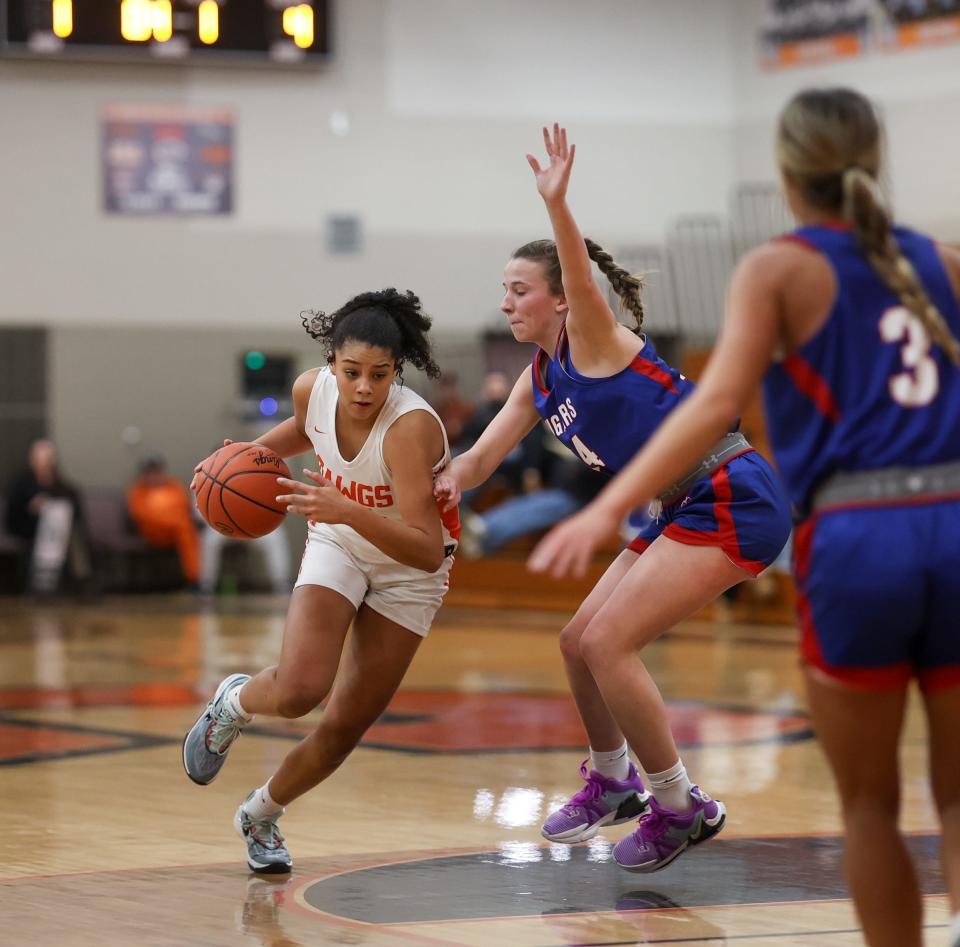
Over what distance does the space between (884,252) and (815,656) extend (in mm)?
690

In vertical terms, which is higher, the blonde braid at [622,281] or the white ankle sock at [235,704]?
the blonde braid at [622,281]

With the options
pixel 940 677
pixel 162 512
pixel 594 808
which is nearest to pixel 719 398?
pixel 940 677

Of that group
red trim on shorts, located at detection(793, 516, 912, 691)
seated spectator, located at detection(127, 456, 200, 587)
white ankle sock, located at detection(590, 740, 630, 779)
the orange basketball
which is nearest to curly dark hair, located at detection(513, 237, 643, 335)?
the orange basketball

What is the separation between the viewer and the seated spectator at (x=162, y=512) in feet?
55.1

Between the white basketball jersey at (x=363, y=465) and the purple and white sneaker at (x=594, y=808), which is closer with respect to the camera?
the white basketball jersey at (x=363, y=465)

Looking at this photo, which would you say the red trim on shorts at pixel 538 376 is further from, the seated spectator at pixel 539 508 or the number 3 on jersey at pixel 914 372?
the seated spectator at pixel 539 508

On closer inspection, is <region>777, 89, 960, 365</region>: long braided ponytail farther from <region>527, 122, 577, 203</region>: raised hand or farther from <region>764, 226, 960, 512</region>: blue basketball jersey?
<region>527, 122, 577, 203</region>: raised hand

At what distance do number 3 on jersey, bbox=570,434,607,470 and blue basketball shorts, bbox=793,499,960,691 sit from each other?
1.87m

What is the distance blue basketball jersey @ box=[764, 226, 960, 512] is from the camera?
2848 mm

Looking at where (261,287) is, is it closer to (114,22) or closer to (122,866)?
(114,22)

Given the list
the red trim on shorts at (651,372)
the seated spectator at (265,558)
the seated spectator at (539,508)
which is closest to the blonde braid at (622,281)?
the red trim on shorts at (651,372)

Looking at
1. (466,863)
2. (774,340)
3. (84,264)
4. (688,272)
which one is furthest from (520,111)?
(774,340)

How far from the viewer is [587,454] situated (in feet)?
15.8

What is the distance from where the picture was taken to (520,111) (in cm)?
1880
